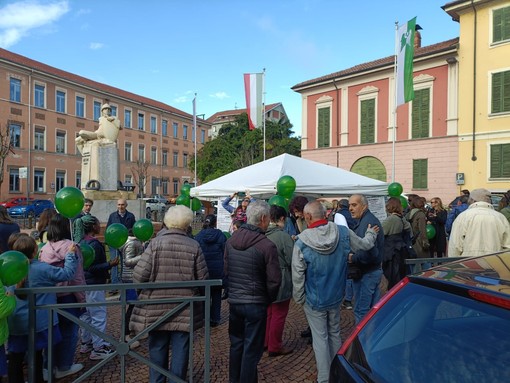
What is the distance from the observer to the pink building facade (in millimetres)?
21797

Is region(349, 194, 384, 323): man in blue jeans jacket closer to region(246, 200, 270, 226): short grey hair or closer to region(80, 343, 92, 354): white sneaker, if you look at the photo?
region(246, 200, 270, 226): short grey hair

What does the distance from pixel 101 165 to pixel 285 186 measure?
724 centimetres

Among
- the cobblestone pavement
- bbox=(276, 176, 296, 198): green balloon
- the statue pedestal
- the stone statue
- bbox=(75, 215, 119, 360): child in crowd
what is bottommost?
the cobblestone pavement

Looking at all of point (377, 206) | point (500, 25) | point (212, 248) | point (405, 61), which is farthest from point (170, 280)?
point (500, 25)

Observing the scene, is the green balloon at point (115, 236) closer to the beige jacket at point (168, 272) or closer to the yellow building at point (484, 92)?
the beige jacket at point (168, 272)

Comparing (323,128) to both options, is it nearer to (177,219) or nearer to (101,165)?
(101,165)

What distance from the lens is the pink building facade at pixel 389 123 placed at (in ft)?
71.5

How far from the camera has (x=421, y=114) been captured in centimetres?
2281

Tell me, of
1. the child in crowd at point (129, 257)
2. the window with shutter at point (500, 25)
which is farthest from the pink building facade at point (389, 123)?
the child in crowd at point (129, 257)

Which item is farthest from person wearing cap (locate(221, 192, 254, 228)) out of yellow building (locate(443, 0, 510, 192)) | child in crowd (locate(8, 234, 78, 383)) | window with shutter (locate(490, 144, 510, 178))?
window with shutter (locate(490, 144, 510, 178))

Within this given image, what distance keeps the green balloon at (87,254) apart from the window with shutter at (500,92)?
21.8m

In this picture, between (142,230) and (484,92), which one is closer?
(142,230)

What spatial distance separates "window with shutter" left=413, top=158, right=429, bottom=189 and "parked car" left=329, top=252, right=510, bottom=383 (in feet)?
73.6

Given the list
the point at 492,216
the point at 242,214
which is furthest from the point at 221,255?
the point at 492,216
